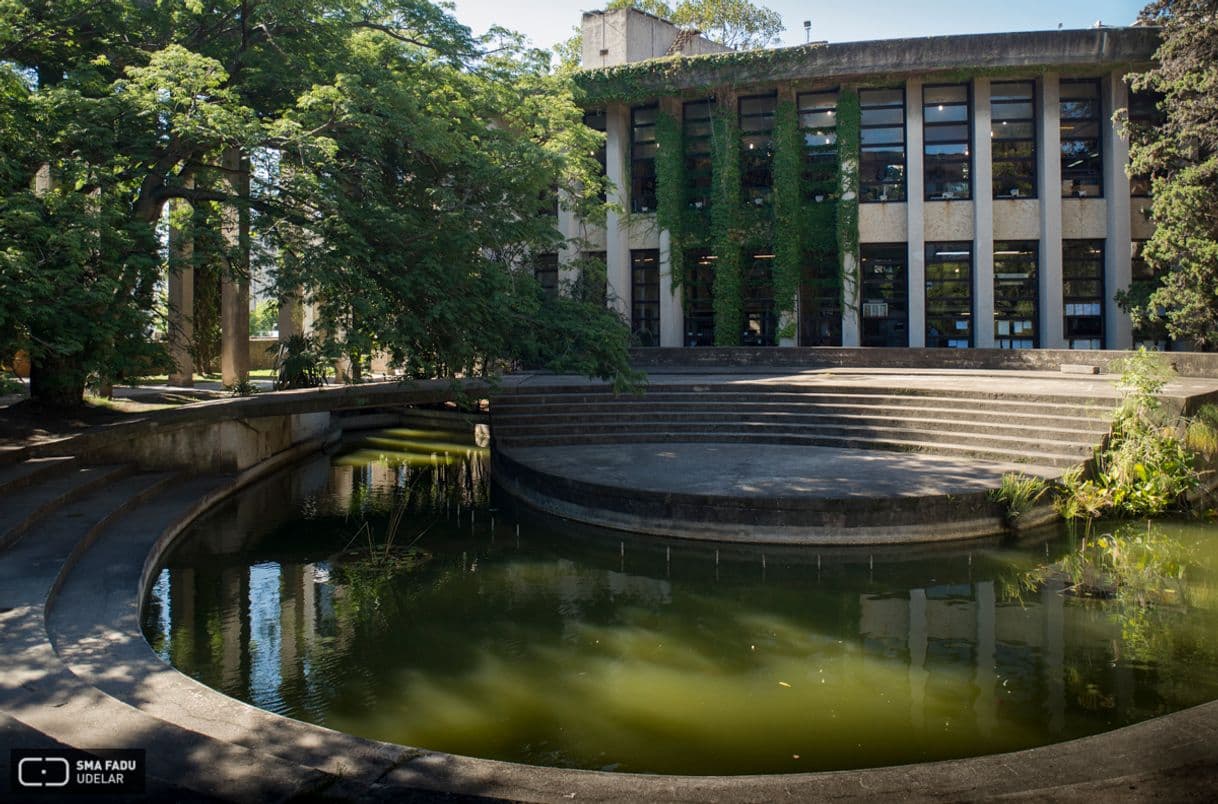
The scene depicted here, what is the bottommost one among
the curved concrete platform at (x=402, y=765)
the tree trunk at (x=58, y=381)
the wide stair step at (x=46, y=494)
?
the curved concrete platform at (x=402, y=765)

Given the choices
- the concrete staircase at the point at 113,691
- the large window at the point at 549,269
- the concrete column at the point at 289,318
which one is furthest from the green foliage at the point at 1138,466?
the large window at the point at 549,269

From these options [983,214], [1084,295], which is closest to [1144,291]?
[1084,295]

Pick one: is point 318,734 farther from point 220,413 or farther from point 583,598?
point 220,413

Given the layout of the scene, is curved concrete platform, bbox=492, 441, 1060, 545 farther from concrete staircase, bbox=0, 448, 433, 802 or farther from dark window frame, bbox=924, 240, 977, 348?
dark window frame, bbox=924, 240, 977, 348

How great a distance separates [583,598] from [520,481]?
197 inches

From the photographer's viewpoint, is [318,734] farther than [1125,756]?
Yes

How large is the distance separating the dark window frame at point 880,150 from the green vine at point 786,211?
1.78 m

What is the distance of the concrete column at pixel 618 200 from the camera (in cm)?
2697

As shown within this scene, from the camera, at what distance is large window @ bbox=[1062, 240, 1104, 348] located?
946 inches

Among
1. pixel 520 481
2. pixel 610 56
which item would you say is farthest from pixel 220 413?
pixel 610 56

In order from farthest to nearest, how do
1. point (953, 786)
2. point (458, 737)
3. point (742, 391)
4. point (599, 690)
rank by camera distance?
1. point (742, 391)
2. point (599, 690)
3. point (458, 737)
4. point (953, 786)

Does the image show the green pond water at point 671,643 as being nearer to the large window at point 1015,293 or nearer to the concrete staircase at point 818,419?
the concrete staircase at point 818,419

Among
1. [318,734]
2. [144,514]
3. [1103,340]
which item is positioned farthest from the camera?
[1103,340]

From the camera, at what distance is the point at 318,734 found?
15.3 ft
